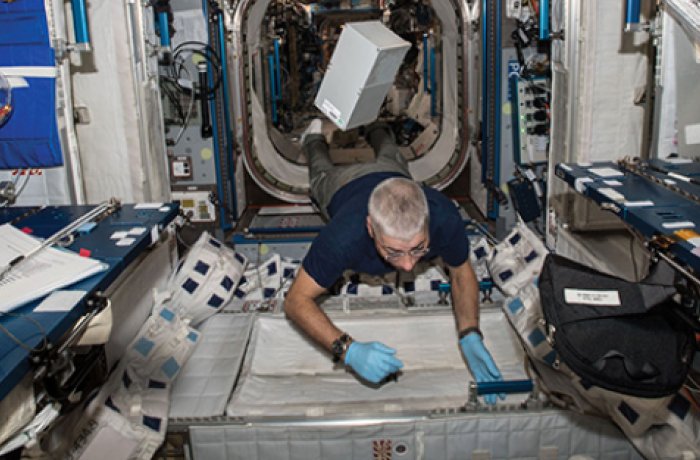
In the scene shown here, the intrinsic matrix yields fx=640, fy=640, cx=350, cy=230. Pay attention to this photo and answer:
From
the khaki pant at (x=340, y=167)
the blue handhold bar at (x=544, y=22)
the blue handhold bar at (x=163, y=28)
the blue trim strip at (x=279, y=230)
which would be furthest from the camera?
the blue trim strip at (x=279, y=230)

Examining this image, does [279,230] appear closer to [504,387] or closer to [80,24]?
[80,24]

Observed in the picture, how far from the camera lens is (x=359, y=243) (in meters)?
3.09

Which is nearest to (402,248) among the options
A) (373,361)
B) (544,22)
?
(373,361)

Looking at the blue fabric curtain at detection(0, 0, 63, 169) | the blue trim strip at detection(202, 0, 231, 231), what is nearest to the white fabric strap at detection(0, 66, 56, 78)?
the blue fabric curtain at detection(0, 0, 63, 169)

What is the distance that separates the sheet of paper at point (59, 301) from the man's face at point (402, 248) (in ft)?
3.99

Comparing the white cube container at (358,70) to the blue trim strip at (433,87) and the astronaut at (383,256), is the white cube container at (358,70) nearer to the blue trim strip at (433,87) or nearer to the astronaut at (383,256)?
the astronaut at (383,256)

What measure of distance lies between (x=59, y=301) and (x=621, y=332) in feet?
6.26

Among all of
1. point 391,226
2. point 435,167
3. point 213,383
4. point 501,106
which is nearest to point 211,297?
point 213,383

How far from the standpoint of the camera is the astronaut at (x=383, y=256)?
2.75 metres

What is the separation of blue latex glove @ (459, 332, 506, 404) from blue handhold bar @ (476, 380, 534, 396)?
17 centimetres

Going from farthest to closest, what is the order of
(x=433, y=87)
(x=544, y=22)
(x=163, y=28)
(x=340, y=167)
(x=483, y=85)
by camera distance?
(x=433, y=87), (x=483, y=85), (x=340, y=167), (x=163, y=28), (x=544, y=22)

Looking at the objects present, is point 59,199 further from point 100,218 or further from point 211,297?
point 211,297

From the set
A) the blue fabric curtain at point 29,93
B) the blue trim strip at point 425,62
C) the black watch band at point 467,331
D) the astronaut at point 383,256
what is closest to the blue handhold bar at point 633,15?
the astronaut at point 383,256

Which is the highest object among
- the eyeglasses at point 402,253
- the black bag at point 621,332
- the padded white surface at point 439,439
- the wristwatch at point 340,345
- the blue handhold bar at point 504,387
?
the eyeglasses at point 402,253
